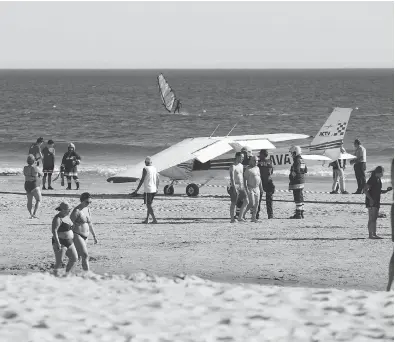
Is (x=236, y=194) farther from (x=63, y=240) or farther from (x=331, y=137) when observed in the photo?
(x=331, y=137)

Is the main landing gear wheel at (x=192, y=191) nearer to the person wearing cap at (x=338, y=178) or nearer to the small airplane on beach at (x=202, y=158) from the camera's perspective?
the small airplane on beach at (x=202, y=158)

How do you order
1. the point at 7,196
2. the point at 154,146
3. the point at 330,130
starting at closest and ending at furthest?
the point at 7,196
the point at 330,130
the point at 154,146

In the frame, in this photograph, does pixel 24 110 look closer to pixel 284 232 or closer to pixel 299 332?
pixel 284 232

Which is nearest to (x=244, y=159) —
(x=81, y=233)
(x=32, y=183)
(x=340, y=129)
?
(x=32, y=183)

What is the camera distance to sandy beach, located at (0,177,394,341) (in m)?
8.13

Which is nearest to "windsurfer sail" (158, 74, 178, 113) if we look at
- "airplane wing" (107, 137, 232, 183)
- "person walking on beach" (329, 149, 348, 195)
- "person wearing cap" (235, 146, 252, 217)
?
"airplane wing" (107, 137, 232, 183)

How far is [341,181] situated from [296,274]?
39.5ft

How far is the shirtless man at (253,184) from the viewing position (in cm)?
1741

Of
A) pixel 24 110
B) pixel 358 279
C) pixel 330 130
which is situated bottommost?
pixel 358 279

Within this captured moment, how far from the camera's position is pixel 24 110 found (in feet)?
284

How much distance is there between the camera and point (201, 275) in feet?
42.2

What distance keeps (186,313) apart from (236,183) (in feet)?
30.5

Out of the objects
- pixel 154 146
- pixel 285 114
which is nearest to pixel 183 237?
pixel 154 146

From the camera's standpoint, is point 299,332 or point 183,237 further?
point 183,237
